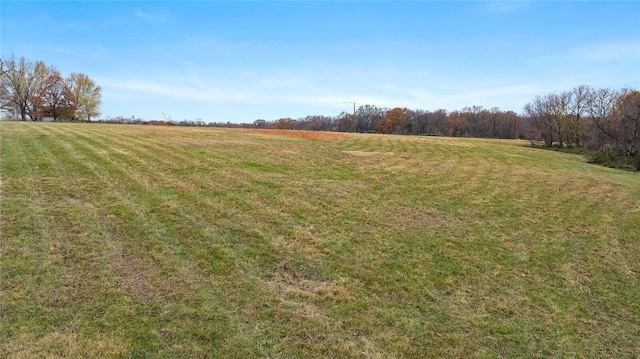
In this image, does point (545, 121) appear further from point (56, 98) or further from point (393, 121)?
point (56, 98)

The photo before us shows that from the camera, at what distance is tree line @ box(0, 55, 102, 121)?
154ft

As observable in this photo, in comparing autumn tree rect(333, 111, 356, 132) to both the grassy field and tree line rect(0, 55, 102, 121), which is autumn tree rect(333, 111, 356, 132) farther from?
the grassy field

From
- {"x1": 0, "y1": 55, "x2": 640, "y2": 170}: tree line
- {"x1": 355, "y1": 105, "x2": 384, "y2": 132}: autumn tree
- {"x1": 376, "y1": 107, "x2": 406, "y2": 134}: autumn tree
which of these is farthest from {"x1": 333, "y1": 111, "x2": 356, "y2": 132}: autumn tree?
{"x1": 0, "y1": 55, "x2": 640, "y2": 170}: tree line

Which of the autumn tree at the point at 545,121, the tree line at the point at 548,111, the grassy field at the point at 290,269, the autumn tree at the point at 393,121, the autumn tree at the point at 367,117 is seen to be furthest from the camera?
the autumn tree at the point at 367,117

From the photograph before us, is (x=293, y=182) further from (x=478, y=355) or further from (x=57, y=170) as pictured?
(x=478, y=355)

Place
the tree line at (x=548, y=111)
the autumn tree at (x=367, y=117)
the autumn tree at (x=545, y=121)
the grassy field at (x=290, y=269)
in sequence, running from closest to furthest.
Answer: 1. the grassy field at (x=290, y=269)
2. the tree line at (x=548, y=111)
3. the autumn tree at (x=545, y=121)
4. the autumn tree at (x=367, y=117)

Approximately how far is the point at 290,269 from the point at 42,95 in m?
60.6

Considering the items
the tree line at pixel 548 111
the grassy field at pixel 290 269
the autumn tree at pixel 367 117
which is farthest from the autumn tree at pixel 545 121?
the autumn tree at pixel 367 117

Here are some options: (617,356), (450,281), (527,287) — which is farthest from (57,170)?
(617,356)

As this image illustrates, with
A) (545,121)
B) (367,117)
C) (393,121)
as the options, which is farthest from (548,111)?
(367,117)

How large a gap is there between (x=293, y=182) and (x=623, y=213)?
391 inches

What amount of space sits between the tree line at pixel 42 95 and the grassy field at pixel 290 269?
167 ft

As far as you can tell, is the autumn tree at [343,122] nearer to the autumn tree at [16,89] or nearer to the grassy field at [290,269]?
the autumn tree at [16,89]

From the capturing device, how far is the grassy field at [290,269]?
12.1 feet
